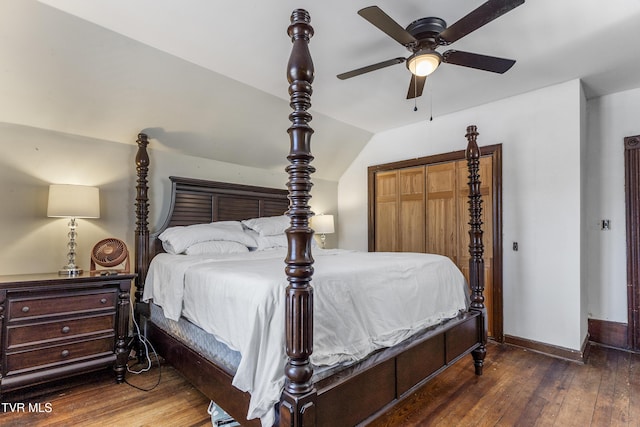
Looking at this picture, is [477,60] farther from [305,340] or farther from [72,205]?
[72,205]

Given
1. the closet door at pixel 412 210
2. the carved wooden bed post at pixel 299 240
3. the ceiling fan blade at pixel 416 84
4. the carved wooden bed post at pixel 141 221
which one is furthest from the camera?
the closet door at pixel 412 210

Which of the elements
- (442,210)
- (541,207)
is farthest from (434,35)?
(442,210)

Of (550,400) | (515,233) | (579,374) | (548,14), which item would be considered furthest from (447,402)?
(548,14)

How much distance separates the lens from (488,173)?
3.53 meters

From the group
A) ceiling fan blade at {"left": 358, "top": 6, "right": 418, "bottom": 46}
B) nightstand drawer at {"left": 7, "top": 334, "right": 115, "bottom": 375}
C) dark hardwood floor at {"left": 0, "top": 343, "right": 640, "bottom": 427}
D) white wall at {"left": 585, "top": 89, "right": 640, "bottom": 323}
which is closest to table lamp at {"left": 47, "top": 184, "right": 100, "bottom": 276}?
nightstand drawer at {"left": 7, "top": 334, "right": 115, "bottom": 375}

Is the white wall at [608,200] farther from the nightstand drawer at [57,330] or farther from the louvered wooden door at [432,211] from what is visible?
the nightstand drawer at [57,330]

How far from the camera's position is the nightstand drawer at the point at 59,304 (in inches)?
83.0

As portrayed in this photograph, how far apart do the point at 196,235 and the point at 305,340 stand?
202 cm

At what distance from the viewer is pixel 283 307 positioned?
145cm

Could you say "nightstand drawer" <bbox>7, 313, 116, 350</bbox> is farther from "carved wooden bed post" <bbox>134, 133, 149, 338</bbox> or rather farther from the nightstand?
"carved wooden bed post" <bbox>134, 133, 149, 338</bbox>

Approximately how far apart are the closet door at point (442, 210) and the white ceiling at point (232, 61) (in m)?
0.78

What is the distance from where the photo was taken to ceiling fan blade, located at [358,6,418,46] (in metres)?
1.67

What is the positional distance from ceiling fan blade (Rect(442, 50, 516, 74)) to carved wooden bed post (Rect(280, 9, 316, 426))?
122 cm

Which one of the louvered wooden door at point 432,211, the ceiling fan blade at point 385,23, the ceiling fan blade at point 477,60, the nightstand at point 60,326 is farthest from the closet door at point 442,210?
the nightstand at point 60,326
